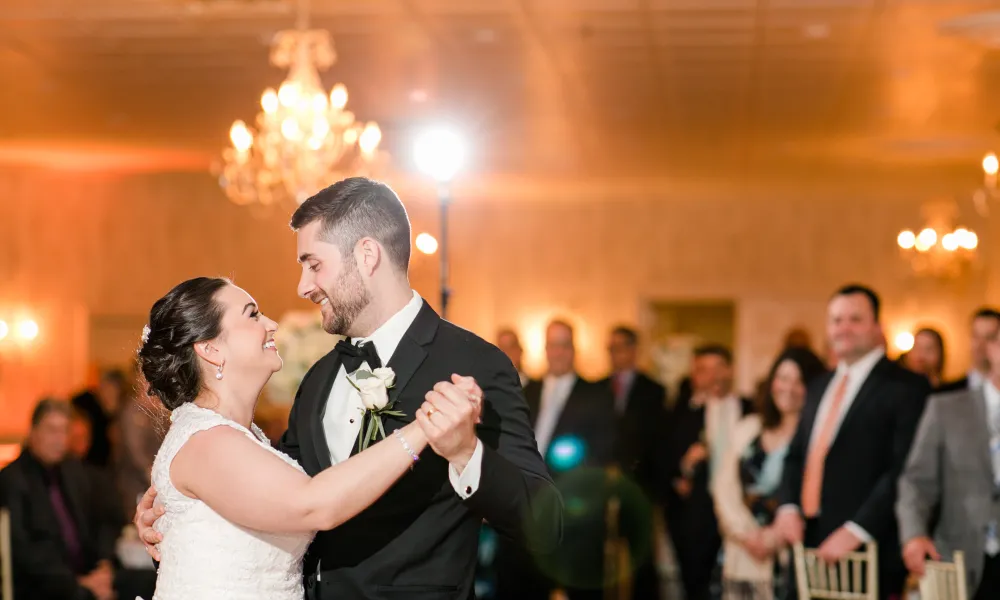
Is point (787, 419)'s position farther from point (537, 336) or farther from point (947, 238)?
point (537, 336)

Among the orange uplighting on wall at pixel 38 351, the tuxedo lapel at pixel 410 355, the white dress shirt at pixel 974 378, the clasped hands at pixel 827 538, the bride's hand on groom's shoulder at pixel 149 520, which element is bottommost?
the clasped hands at pixel 827 538

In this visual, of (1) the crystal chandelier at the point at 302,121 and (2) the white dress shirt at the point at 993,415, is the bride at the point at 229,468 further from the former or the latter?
(1) the crystal chandelier at the point at 302,121

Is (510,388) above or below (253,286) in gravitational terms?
below

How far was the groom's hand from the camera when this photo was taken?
1.92m

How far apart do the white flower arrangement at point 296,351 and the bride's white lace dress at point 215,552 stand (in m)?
2.30

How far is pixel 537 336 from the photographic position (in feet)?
43.3

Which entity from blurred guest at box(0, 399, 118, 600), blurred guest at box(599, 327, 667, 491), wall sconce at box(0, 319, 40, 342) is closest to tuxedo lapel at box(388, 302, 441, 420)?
blurred guest at box(0, 399, 118, 600)

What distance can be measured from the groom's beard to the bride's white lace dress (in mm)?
274

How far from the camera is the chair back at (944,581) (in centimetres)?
352

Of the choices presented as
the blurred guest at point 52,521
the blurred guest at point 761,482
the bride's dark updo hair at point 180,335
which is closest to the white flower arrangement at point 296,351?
the blurred guest at point 52,521

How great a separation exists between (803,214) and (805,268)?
1.96ft

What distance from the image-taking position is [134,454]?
771 cm

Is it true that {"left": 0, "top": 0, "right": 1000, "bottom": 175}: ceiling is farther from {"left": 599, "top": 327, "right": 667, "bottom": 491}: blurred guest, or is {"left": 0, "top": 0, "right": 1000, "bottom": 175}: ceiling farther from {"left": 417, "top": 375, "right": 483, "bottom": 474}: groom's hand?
{"left": 417, "top": 375, "right": 483, "bottom": 474}: groom's hand

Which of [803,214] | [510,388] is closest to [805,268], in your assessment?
[803,214]
